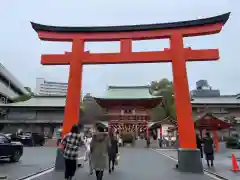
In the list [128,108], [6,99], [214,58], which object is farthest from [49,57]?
[6,99]

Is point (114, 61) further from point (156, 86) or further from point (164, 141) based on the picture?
point (156, 86)

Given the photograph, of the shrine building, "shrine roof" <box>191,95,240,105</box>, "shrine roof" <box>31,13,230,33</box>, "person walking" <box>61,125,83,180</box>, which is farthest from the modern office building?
"person walking" <box>61,125,83,180</box>

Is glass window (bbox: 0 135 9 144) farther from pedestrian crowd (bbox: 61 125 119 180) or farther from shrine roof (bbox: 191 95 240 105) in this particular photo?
shrine roof (bbox: 191 95 240 105)

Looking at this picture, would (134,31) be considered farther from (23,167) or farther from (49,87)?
(49,87)

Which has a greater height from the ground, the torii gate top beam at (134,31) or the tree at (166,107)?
the tree at (166,107)

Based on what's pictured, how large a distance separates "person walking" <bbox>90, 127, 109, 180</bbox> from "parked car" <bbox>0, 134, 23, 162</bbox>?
27.6ft

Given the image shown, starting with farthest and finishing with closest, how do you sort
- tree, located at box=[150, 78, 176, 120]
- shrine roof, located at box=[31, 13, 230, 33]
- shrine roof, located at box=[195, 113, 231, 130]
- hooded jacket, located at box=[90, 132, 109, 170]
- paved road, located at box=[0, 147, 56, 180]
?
tree, located at box=[150, 78, 176, 120]
shrine roof, located at box=[195, 113, 231, 130]
shrine roof, located at box=[31, 13, 230, 33]
paved road, located at box=[0, 147, 56, 180]
hooded jacket, located at box=[90, 132, 109, 170]

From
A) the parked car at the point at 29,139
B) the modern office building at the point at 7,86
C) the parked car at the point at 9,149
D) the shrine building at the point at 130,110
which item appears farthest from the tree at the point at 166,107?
the parked car at the point at 9,149

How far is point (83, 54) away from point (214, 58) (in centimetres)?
606

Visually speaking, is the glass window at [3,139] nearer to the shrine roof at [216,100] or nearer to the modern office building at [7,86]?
the shrine roof at [216,100]

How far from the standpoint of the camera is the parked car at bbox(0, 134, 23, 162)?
47.4 feet

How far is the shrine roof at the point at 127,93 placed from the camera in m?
38.5

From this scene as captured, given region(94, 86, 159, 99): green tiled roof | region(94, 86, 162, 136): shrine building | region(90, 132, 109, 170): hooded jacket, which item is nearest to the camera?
region(90, 132, 109, 170): hooded jacket

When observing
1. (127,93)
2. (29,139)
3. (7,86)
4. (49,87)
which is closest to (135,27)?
(29,139)
